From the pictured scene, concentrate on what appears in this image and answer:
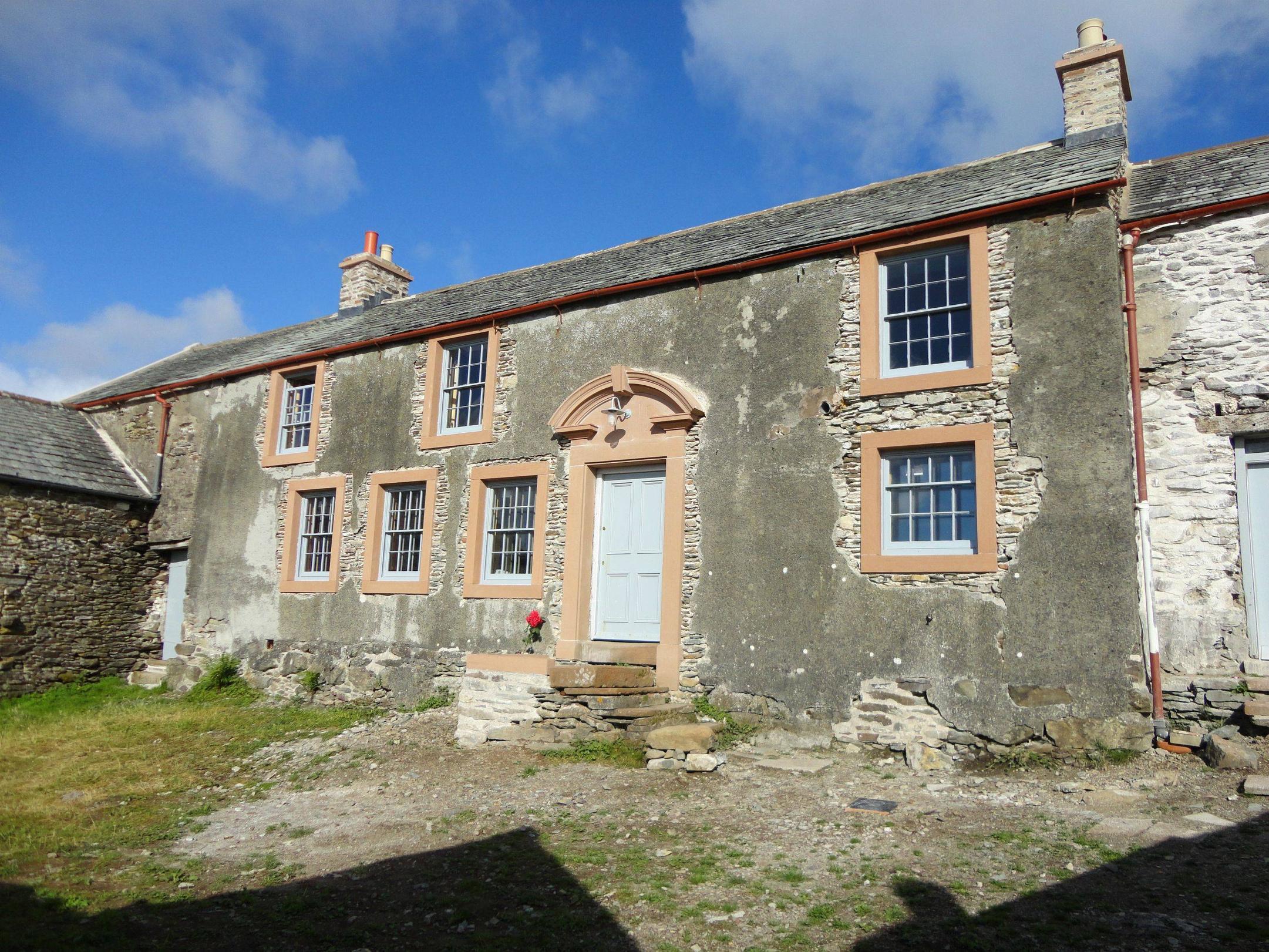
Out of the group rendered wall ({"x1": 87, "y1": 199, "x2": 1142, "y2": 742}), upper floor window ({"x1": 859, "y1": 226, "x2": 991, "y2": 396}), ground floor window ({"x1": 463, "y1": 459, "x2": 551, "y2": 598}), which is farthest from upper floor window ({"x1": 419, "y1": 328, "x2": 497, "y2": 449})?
upper floor window ({"x1": 859, "y1": 226, "x2": 991, "y2": 396})

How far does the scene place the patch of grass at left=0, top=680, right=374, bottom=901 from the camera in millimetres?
7371

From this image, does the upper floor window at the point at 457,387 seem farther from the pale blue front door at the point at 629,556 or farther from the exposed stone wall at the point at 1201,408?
the exposed stone wall at the point at 1201,408

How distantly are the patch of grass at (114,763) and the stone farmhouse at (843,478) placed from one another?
1.05m

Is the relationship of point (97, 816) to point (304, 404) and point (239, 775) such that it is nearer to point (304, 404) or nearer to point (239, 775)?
point (239, 775)

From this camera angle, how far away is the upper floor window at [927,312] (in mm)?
9750

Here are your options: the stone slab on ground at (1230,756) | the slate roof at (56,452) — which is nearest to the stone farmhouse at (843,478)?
the stone slab on ground at (1230,756)

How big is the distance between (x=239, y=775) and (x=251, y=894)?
4.32m

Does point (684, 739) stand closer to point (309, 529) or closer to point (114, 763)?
point (114, 763)

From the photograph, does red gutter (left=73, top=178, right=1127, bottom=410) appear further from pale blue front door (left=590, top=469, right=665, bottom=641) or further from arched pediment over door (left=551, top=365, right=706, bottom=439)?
pale blue front door (left=590, top=469, right=665, bottom=641)

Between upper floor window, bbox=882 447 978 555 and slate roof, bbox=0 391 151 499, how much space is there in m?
13.9

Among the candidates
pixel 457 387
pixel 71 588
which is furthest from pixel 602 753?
pixel 71 588

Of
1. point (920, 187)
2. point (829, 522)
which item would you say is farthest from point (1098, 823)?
point (920, 187)

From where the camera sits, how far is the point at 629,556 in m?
11.6

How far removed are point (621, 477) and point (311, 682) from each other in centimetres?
599
